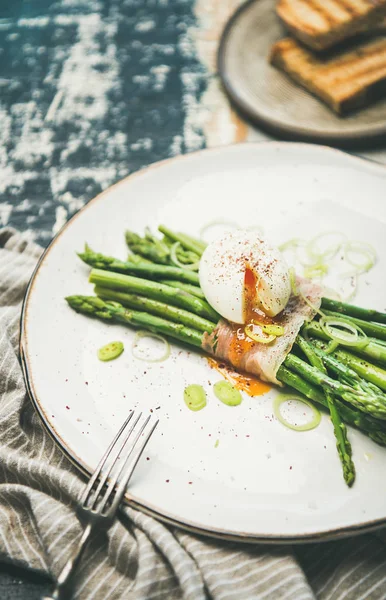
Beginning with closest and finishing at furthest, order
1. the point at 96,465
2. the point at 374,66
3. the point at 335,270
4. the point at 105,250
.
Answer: the point at 96,465 < the point at 335,270 < the point at 105,250 < the point at 374,66

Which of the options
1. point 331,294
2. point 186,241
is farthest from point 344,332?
point 186,241

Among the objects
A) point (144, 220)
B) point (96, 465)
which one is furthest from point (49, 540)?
point (144, 220)

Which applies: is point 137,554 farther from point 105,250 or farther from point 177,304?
point 105,250

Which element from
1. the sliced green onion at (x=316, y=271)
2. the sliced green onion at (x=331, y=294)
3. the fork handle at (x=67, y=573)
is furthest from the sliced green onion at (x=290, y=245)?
the fork handle at (x=67, y=573)

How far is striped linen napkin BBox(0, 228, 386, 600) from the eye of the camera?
2617 mm

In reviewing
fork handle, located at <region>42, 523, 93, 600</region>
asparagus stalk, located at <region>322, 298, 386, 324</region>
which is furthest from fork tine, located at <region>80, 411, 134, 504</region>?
asparagus stalk, located at <region>322, 298, 386, 324</region>

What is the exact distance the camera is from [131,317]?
357 cm

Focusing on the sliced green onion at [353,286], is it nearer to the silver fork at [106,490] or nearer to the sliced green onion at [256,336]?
the sliced green onion at [256,336]

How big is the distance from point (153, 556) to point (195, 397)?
3.06 ft

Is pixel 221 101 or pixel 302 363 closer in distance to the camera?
pixel 302 363

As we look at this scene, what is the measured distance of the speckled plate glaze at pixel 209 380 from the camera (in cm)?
280

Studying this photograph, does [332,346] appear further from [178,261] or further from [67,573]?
[67,573]

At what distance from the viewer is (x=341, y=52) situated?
5.16 meters

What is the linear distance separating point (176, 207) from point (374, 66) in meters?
2.35
